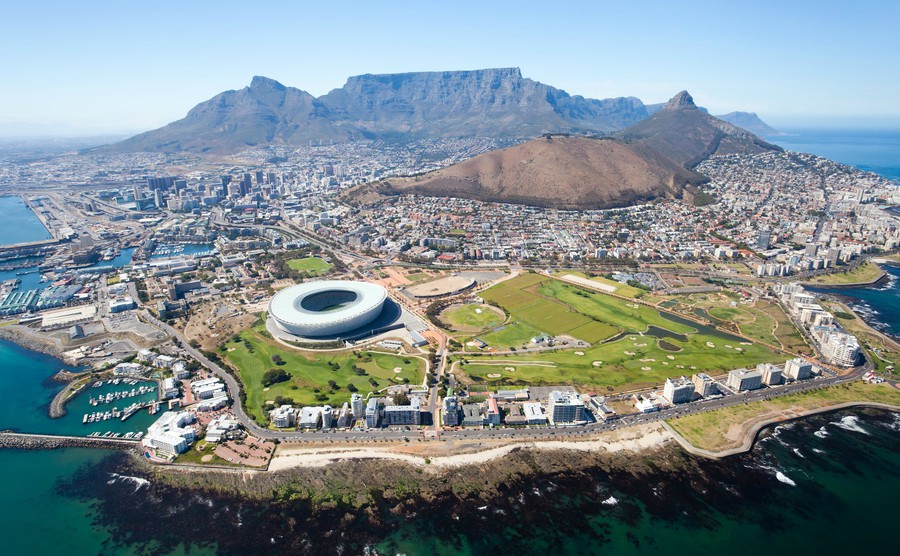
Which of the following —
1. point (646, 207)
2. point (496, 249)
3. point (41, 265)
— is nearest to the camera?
point (41, 265)

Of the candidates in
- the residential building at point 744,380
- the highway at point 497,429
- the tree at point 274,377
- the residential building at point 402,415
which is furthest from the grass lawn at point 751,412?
the tree at point 274,377

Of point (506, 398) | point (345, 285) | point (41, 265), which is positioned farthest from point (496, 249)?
point (41, 265)

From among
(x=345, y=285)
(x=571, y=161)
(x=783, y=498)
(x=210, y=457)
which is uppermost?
(x=571, y=161)

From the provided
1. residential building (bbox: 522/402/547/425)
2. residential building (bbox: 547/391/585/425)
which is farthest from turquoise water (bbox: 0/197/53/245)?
residential building (bbox: 547/391/585/425)

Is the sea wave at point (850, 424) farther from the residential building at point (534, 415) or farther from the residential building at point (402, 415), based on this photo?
the residential building at point (402, 415)

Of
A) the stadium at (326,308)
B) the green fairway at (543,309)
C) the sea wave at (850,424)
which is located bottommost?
the sea wave at (850,424)

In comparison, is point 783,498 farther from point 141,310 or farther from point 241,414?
point 141,310
